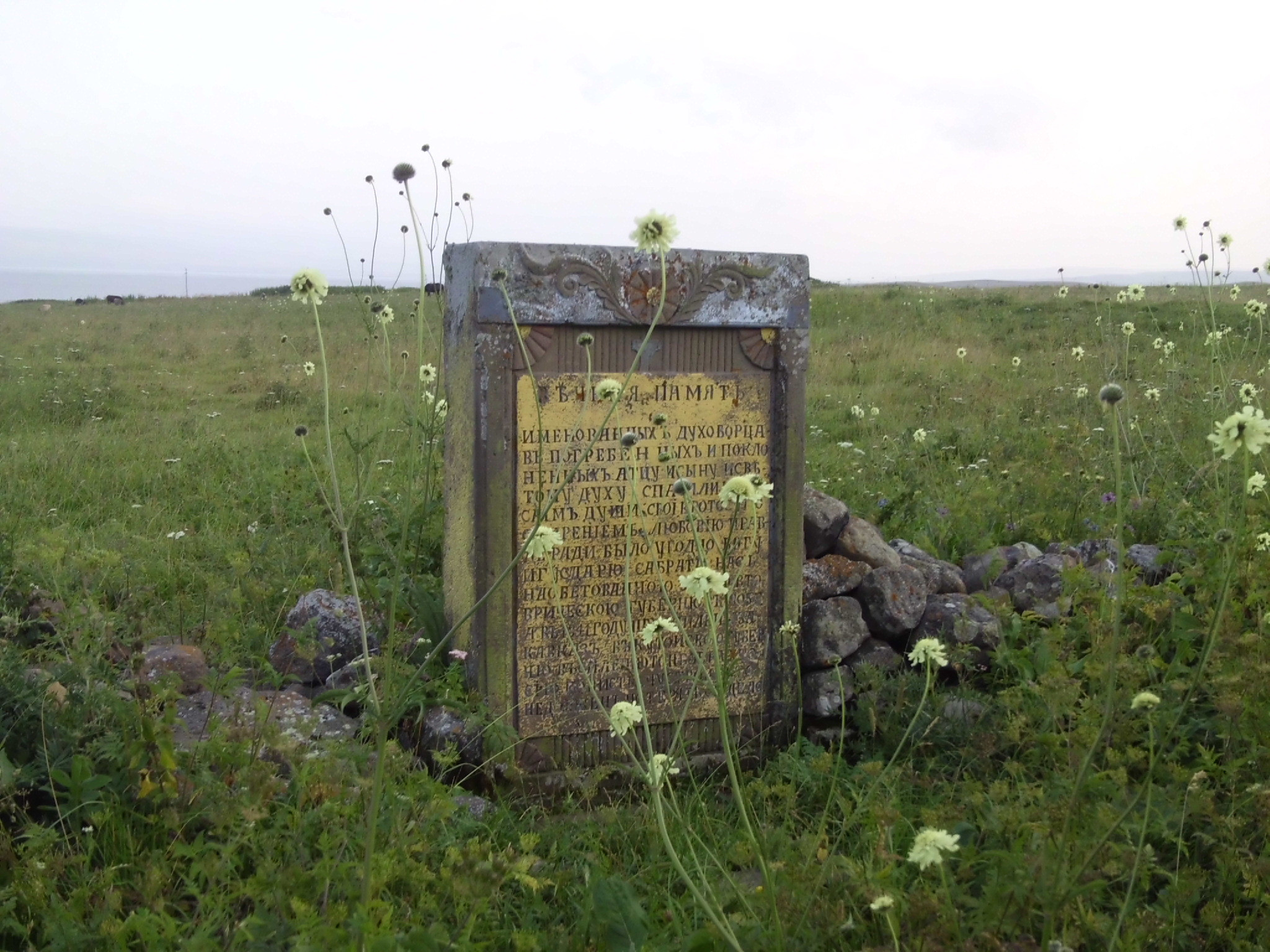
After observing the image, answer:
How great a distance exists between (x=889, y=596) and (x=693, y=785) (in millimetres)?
1502

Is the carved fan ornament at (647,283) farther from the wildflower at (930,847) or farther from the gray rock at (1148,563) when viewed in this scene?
the wildflower at (930,847)

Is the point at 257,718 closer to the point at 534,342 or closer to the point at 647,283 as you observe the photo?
the point at 534,342

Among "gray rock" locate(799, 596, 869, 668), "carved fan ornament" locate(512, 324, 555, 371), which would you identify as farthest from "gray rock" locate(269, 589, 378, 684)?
"gray rock" locate(799, 596, 869, 668)

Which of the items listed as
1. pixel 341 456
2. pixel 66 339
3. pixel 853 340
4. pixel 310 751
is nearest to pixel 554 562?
pixel 310 751

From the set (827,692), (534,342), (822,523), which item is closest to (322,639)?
(534,342)

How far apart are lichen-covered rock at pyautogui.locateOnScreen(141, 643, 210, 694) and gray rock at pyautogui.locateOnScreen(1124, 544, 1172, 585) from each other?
3.64 meters

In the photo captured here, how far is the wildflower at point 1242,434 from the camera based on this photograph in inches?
67.2

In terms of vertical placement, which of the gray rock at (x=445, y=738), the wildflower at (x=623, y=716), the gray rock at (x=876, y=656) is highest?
the wildflower at (x=623, y=716)

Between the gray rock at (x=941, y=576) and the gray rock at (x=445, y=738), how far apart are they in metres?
2.00

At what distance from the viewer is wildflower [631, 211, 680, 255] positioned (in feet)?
7.31

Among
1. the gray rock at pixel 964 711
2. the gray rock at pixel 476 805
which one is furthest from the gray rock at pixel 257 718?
the gray rock at pixel 964 711

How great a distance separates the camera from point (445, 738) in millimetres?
3590

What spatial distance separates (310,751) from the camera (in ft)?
9.87

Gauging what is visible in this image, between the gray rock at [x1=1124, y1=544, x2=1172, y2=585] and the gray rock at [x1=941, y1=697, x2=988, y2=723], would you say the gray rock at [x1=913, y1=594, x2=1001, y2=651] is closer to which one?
the gray rock at [x1=941, y1=697, x2=988, y2=723]
